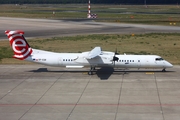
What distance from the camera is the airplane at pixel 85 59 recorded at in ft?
149

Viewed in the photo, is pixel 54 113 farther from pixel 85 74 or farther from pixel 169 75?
pixel 169 75

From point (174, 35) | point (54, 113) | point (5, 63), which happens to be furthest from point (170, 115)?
point (174, 35)

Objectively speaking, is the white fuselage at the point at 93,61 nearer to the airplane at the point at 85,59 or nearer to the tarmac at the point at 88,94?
the airplane at the point at 85,59

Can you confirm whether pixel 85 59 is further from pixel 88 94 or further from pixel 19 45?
pixel 88 94

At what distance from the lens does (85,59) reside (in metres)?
45.8

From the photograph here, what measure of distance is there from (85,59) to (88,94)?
905 cm

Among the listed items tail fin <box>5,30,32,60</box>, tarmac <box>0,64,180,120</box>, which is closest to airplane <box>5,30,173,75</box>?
tail fin <box>5,30,32,60</box>

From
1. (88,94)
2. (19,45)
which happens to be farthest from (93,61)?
(19,45)

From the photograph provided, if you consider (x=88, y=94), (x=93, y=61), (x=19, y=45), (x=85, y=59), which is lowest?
(x=88, y=94)

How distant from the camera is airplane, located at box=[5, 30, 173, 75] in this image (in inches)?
1789

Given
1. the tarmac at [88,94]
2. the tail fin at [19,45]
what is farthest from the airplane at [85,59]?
the tarmac at [88,94]

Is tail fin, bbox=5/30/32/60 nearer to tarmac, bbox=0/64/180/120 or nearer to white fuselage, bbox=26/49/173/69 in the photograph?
white fuselage, bbox=26/49/173/69

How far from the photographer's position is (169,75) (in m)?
45.3

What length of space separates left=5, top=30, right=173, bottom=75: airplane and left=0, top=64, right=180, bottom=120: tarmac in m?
1.24
